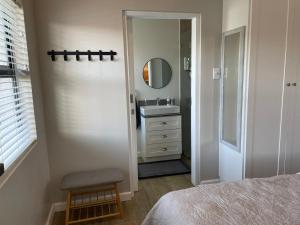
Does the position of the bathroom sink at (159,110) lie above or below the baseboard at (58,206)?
above

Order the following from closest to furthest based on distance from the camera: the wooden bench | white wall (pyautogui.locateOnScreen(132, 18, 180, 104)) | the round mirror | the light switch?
the wooden bench, the light switch, white wall (pyautogui.locateOnScreen(132, 18, 180, 104)), the round mirror

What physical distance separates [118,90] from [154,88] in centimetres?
161

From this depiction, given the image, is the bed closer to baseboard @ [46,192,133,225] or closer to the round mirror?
baseboard @ [46,192,133,225]

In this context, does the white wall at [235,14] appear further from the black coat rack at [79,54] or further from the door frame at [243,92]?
the black coat rack at [79,54]

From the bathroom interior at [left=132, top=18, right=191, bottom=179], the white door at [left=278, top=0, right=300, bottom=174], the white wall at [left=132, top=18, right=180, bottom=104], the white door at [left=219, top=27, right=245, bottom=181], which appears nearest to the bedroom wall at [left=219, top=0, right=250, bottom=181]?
the white door at [left=219, top=27, right=245, bottom=181]

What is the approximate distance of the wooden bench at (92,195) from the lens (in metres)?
2.18

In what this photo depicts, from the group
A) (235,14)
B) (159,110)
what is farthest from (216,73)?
(159,110)

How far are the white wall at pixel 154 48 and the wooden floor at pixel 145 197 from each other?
4.87 feet

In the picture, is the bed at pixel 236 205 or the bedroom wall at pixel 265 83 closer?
the bed at pixel 236 205

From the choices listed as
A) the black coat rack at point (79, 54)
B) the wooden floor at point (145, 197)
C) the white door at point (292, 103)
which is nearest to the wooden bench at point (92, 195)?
the wooden floor at point (145, 197)

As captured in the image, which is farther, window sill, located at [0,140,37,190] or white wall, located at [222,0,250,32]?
white wall, located at [222,0,250,32]

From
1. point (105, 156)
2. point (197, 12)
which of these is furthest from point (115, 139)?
point (197, 12)

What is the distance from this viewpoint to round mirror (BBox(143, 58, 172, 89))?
12.9ft

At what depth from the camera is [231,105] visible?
258 cm
